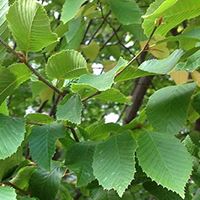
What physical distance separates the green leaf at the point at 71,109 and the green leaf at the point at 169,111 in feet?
0.42

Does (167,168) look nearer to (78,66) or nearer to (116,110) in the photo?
(78,66)

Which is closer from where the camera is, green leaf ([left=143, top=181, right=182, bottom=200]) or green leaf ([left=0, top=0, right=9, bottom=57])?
green leaf ([left=0, top=0, right=9, bottom=57])

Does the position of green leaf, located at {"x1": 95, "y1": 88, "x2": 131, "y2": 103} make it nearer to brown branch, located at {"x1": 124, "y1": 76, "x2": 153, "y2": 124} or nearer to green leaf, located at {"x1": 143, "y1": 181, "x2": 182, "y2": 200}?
green leaf, located at {"x1": 143, "y1": 181, "x2": 182, "y2": 200}

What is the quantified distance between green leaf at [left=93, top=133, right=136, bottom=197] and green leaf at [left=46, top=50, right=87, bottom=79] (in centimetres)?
12

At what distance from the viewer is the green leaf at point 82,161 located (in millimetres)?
809

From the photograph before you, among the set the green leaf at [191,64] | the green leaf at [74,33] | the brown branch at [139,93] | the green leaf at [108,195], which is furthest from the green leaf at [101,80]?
the brown branch at [139,93]

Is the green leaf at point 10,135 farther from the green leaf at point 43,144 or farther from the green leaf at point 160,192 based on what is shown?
the green leaf at point 160,192

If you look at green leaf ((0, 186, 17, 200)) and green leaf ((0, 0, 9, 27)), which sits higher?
green leaf ((0, 0, 9, 27))

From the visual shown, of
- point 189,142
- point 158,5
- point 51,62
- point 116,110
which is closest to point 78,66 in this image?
point 51,62

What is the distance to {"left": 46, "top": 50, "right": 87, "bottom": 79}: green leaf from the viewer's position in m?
0.72

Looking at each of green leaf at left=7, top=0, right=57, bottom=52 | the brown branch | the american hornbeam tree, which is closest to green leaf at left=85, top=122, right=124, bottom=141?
the american hornbeam tree

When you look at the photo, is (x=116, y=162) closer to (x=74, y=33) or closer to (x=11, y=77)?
(x=11, y=77)

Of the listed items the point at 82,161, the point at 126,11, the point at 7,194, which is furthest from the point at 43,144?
the point at 126,11

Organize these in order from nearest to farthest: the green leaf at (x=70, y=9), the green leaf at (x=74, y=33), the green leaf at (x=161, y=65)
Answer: the green leaf at (x=161, y=65), the green leaf at (x=70, y=9), the green leaf at (x=74, y=33)
